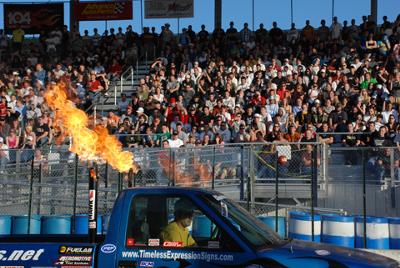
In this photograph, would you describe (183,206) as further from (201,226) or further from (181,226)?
(201,226)

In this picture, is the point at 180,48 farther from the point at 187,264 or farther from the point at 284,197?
the point at 187,264

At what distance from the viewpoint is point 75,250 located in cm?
697

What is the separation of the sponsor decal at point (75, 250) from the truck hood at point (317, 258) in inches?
66.0

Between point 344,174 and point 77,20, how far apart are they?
66.4 ft

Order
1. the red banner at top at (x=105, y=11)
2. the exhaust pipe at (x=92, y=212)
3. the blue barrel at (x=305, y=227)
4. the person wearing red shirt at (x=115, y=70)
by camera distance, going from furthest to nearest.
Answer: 1. the red banner at top at (x=105, y=11)
2. the person wearing red shirt at (x=115, y=70)
3. the blue barrel at (x=305, y=227)
4. the exhaust pipe at (x=92, y=212)

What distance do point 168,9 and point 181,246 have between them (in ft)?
82.2

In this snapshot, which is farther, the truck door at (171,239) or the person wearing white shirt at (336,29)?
the person wearing white shirt at (336,29)

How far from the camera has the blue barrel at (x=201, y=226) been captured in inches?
272

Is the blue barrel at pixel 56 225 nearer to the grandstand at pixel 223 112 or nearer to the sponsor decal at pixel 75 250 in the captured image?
the grandstand at pixel 223 112

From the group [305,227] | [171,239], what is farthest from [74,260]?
[305,227]

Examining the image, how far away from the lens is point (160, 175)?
15891 millimetres

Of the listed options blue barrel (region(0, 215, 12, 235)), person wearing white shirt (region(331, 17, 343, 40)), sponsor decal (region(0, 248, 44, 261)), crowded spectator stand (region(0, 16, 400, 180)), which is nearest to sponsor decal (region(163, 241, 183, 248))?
sponsor decal (region(0, 248, 44, 261))

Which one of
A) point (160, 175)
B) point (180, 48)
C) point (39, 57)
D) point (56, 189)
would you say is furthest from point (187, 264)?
point (39, 57)

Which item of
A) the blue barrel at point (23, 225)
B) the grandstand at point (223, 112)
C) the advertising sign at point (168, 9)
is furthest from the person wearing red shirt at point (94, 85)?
the blue barrel at point (23, 225)
